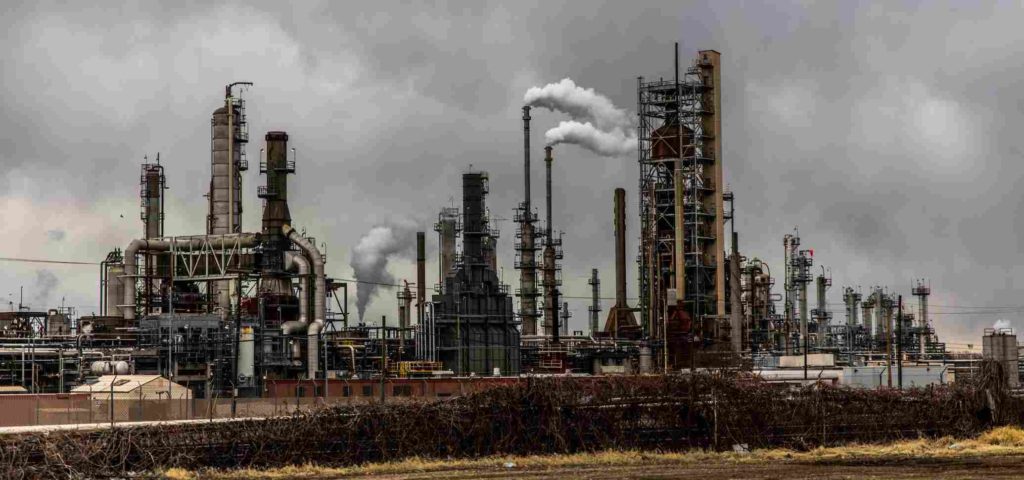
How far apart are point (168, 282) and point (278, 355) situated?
41.7 ft

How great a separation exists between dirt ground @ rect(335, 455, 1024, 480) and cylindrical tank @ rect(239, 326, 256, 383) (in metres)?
36.9

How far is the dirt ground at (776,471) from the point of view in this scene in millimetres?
37000

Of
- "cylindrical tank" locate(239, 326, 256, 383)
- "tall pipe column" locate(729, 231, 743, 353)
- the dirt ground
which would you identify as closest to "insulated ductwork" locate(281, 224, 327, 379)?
"cylindrical tank" locate(239, 326, 256, 383)

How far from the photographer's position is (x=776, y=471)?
38594 millimetres

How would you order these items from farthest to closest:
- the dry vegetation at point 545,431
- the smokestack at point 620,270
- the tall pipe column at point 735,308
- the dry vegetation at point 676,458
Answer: the smokestack at point 620,270 → the tall pipe column at point 735,308 → the dry vegetation at point 676,458 → the dry vegetation at point 545,431

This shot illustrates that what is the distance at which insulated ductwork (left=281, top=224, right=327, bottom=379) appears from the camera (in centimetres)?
8038

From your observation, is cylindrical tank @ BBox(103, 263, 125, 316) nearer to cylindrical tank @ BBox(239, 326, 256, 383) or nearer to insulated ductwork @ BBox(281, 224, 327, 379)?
insulated ductwork @ BBox(281, 224, 327, 379)

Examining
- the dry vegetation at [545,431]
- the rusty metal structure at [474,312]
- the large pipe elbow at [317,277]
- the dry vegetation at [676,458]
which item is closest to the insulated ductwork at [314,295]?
the large pipe elbow at [317,277]

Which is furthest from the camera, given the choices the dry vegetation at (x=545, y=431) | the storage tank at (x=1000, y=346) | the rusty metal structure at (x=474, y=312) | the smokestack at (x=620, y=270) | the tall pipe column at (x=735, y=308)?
the smokestack at (x=620, y=270)

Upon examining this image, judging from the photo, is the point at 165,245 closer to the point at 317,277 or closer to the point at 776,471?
the point at 317,277

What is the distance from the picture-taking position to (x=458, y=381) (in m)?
79.8

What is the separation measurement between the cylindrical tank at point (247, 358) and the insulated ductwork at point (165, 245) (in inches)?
418

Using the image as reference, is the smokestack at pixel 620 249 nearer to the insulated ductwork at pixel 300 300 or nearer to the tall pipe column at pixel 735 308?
the tall pipe column at pixel 735 308

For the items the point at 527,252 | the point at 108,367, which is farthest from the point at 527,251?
the point at 108,367
